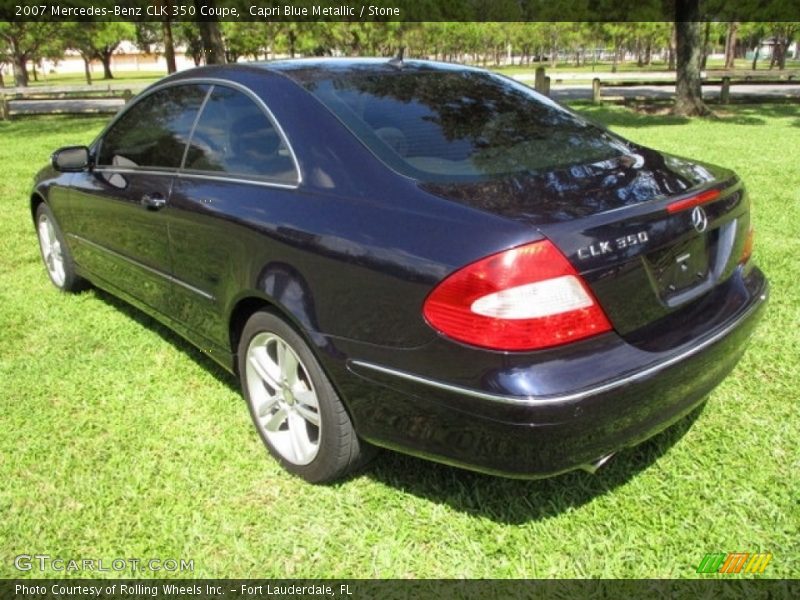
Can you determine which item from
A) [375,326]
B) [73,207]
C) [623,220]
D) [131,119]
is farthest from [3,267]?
[623,220]

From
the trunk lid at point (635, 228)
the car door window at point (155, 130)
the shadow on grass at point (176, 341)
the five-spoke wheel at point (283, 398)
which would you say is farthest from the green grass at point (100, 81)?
the trunk lid at point (635, 228)

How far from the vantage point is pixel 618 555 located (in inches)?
89.1

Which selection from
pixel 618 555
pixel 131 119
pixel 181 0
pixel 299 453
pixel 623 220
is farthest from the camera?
pixel 181 0

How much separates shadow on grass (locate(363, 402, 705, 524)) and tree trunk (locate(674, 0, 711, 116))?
48.6 ft

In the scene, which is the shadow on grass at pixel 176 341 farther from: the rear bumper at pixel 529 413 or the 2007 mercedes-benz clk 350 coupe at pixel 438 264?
the rear bumper at pixel 529 413

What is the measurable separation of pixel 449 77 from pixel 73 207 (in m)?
2.49

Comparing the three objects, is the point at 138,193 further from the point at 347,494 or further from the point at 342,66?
the point at 347,494

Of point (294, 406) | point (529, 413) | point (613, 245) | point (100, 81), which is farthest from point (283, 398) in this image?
point (100, 81)

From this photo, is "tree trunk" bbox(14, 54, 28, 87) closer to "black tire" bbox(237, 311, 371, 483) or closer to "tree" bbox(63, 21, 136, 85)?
"tree" bbox(63, 21, 136, 85)

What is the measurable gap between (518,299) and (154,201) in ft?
6.45

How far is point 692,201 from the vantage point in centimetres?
225

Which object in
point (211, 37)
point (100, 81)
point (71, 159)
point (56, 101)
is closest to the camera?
point (71, 159)

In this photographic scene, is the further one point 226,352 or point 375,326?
point 226,352

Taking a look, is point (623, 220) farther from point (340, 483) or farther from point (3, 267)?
point (3, 267)
